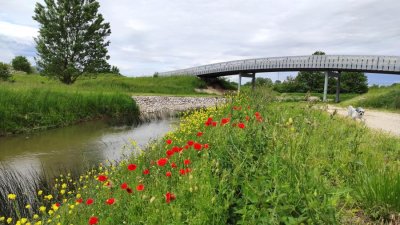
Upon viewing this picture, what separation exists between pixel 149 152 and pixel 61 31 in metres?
28.2

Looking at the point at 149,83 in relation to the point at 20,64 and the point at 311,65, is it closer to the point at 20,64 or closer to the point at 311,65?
the point at 311,65

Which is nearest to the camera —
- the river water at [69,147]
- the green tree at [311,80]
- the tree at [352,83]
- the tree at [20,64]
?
the river water at [69,147]

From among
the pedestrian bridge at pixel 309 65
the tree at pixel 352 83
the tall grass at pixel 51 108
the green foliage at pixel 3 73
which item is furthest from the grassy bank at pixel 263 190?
the tree at pixel 352 83

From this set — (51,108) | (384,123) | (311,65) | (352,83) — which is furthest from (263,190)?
(352,83)

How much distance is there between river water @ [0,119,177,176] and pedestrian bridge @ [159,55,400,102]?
2048 centimetres

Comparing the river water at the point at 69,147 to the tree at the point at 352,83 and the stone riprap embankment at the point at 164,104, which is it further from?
the tree at the point at 352,83

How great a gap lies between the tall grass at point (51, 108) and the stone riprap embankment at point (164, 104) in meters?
1.98

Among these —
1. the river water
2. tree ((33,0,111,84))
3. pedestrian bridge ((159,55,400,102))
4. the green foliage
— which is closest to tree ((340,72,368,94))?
pedestrian bridge ((159,55,400,102))

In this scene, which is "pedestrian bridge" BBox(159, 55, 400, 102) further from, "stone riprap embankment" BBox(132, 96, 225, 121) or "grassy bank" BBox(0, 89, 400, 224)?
"grassy bank" BBox(0, 89, 400, 224)

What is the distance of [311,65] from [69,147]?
28.1 metres

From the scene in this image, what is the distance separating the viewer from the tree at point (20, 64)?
56219mm

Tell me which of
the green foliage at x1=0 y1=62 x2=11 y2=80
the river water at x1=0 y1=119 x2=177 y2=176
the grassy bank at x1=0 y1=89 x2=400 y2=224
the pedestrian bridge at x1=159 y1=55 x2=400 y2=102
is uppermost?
the pedestrian bridge at x1=159 y1=55 x2=400 y2=102

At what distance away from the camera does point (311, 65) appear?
3338 centimetres

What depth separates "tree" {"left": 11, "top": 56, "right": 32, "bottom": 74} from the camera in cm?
5622
